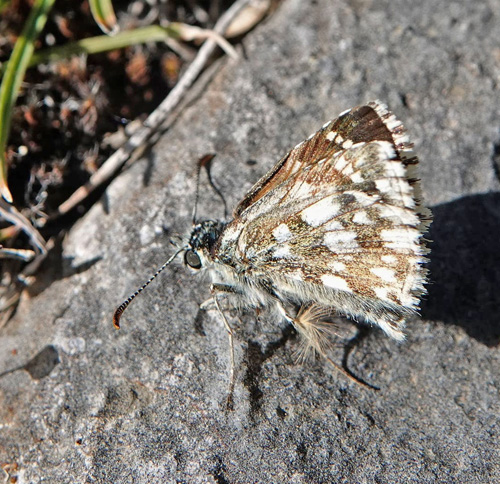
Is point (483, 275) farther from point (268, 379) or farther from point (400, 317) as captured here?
point (268, 379)

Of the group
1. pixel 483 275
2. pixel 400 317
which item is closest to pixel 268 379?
pixel 400 317

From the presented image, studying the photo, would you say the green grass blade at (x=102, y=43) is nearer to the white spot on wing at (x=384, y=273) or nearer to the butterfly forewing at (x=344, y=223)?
the butterfly forewing at (x=344, y=223)

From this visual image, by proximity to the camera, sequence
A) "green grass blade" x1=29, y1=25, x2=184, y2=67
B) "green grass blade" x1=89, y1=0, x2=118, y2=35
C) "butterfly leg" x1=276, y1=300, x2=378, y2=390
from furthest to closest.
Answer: "green grass blade" x1=29, y1=25, x2=184, y2=67 < "green grass blade" x1=89, y1=0, x2=118, y2=35 < "butterfly leg" x1=276, y1=300, x2=378, y2=390

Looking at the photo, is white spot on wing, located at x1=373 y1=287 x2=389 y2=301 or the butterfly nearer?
the butterfly

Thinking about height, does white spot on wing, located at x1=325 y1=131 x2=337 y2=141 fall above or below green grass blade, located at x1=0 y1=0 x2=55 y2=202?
below

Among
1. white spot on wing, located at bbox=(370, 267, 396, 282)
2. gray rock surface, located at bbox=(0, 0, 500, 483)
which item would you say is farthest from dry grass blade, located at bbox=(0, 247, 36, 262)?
white spot on wing, located at bbox=(370, 267, 396, 282)

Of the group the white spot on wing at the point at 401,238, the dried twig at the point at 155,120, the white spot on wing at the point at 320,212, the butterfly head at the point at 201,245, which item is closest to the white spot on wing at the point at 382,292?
the white spot on wing at the point at 401,238

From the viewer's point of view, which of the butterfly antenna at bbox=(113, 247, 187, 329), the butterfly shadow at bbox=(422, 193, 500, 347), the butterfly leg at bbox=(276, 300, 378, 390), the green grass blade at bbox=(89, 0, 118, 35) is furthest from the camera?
the green grass blade at bbox=(89, 0, 118, 35)

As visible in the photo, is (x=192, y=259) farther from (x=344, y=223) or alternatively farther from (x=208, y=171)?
(x=344, y=223)

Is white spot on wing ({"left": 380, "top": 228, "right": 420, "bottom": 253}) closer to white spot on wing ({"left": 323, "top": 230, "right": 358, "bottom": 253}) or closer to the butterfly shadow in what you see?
white spot on wing ({"left": 323, "top": 230, "right": 358, "bottom": 253})
